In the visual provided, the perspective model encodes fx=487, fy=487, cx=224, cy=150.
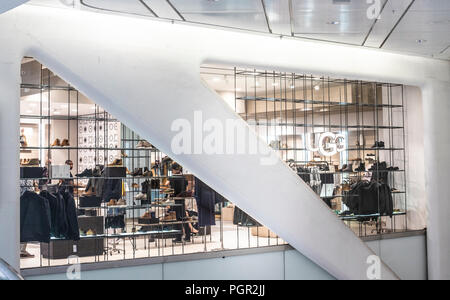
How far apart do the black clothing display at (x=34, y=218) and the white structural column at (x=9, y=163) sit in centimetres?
59

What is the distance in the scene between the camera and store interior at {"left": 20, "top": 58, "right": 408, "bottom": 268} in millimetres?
6336

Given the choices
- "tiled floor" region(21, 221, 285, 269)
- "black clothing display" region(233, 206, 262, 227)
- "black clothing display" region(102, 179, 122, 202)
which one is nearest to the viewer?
"tiled floor" region(21, 221, 285, 269)

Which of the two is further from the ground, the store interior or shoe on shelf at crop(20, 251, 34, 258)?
the store interior

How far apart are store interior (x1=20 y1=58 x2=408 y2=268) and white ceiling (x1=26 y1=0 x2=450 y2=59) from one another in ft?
4.59

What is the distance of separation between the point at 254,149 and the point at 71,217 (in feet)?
8.40

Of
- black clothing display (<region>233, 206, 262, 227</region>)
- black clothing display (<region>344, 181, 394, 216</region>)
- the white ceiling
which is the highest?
the white ceiling

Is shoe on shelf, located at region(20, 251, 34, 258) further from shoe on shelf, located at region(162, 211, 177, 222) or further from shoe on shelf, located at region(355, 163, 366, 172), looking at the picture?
shoe on shelf, located at region(355, 163, 366, 172)

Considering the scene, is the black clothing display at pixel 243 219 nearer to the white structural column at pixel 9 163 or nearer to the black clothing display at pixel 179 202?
the black clothing display at pixel 179 202

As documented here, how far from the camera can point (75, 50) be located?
18.2 ft

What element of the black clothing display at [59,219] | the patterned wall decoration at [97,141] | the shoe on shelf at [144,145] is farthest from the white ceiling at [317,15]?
the patterned wall decoration at [97,141]

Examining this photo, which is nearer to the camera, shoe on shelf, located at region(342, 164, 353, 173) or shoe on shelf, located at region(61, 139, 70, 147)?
shoe on shelf, located at region(61, 139, 70, 147)

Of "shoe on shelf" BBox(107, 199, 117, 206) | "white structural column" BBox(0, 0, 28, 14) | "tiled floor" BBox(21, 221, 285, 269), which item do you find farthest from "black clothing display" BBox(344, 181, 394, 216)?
"white structural column" BBox(0, 0, 28, 14)
